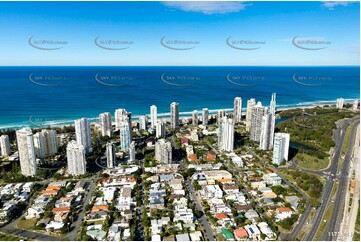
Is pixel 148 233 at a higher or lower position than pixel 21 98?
lower

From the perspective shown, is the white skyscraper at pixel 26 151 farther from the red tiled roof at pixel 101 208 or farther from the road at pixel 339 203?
the road at pixel 339 203

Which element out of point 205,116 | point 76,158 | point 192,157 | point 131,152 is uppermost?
point 205,116

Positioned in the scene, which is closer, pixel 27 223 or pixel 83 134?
pixel 27 223

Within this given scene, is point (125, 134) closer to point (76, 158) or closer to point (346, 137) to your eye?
point (76, 158)

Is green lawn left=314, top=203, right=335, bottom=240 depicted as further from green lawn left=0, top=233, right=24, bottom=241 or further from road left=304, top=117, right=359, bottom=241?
green lawn left=0, top=233, right=24, bottom=241

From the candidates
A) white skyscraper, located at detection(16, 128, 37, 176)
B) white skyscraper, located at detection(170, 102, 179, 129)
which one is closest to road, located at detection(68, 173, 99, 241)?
white skyscraper, located at detection(16, 128, 37, 176)

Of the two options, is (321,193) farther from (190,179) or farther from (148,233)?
(148,233)

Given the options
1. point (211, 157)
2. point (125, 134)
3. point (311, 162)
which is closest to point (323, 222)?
point (311, 162)

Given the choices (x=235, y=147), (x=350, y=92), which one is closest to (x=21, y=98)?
(x=235, y=147)
